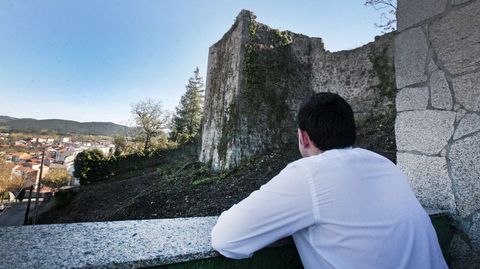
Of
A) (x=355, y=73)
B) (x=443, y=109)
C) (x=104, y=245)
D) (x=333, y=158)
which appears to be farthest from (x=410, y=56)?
(x=355, y=73)

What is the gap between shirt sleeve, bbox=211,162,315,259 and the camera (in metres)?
0.96

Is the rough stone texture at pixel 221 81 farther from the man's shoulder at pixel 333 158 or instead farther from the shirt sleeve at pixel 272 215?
the shirt sleeve at pixel 272 215

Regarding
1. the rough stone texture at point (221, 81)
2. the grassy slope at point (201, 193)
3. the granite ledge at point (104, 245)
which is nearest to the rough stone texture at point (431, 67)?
the granite ledge at point (104, 245)

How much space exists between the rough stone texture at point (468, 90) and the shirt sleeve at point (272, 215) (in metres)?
1.58

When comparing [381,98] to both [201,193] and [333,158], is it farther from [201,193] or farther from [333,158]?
[333,158]

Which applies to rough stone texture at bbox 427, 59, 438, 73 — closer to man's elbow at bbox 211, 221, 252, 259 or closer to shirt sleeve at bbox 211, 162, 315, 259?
shirt sleeve at bbox 211, 162, 315, 259

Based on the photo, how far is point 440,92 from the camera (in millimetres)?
2090

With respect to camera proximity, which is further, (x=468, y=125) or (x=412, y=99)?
(x=412, y=99)

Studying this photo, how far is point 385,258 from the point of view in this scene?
3.14 feet

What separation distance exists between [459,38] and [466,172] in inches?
34.8

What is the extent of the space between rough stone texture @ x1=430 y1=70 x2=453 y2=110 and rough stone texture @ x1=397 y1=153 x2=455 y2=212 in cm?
37

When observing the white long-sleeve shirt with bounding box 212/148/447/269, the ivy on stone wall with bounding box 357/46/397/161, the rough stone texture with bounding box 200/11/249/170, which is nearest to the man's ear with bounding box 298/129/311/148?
the white long-sleeve shirt with bounding box 212/148/447/269

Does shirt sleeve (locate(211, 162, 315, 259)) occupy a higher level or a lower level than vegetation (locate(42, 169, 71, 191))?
higher

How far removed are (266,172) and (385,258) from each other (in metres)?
7.41
